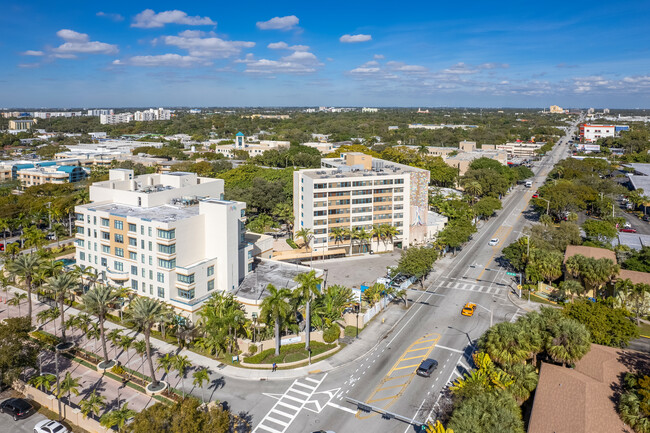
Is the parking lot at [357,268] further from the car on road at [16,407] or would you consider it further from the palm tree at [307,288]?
the car on road at [16,407]

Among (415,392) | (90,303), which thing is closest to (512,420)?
(415,392)

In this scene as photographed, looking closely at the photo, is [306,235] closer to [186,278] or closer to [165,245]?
[186,278]

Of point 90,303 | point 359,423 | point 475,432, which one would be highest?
point 90,303

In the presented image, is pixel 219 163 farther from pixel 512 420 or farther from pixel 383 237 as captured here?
pixel 512 420

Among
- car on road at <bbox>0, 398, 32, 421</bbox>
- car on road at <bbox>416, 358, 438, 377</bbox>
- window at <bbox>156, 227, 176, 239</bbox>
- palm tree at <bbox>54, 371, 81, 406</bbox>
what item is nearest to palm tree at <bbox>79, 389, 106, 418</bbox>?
palm tree at <bbox>54, 371, 81, 406</bbox>

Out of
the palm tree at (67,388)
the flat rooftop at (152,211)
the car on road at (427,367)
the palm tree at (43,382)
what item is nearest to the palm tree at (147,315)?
the palm tree at (67,388)

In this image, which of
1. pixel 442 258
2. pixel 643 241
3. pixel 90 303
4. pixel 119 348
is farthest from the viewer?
pixel 442 258

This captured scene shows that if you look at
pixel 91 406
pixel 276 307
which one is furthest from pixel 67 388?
pixel 276 307
